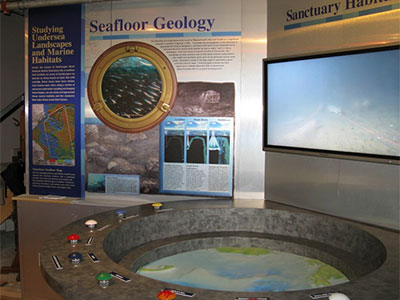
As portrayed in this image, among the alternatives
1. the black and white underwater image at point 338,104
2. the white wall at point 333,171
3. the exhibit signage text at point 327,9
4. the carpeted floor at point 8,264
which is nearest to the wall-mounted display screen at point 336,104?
the black and white underwater image at point 338,104

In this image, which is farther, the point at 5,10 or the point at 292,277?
the point at 5,10

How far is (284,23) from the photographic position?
3.57m

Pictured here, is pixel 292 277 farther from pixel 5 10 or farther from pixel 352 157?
pixel 5 10

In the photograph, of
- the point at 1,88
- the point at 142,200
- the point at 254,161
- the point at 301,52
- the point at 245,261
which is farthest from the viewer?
the point at 1,88

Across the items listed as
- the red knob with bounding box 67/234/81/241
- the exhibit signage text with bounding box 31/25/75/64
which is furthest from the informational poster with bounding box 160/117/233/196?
the red knob with bounding box 67/234/81/241

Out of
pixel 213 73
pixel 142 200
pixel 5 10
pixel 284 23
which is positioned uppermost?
pixel 5 10

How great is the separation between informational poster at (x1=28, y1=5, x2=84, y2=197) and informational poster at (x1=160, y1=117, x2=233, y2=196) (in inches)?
36.6

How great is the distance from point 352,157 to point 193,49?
A: 1.75 meters

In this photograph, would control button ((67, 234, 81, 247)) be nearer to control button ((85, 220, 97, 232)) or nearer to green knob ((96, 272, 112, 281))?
control button ((85, 220, 97, 232))

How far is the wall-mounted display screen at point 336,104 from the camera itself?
9.09ft

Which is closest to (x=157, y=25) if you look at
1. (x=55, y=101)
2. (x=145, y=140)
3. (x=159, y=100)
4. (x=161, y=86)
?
(x=161, y=86)

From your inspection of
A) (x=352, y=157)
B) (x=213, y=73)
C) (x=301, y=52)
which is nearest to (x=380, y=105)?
(x=352, y=157)

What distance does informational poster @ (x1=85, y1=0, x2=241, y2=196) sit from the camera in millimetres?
3816

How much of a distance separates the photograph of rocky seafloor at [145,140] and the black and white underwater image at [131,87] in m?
0.21
